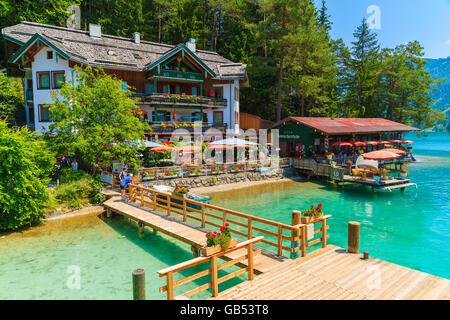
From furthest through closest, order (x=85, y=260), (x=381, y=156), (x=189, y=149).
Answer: (x=189, y=149)
(x=381, y=156)
(x=85, y=260)

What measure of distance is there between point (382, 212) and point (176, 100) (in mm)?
22779

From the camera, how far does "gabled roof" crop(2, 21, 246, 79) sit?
27.3 m

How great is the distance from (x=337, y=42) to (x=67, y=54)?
4927 cm

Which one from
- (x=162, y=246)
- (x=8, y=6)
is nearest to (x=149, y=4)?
(x=8, y=6)

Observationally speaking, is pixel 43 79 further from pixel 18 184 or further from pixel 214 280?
pixel 214 280

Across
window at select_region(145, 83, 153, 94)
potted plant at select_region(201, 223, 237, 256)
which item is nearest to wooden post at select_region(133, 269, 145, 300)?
potted plant at select_region(201, 223, 237, 256)

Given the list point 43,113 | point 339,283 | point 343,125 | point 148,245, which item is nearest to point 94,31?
point 43,113

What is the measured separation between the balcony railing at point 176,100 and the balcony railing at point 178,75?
206 cm

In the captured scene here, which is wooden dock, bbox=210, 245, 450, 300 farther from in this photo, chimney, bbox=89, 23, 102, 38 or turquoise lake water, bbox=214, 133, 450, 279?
chimney, bbox=89, 23, 102, 38

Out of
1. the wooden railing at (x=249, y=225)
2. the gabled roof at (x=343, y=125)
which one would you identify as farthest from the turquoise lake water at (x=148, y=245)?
the gabled roof at (x=343, y=125)

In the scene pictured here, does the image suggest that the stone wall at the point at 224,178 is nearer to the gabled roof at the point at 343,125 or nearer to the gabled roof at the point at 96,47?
the gabled roof at the point at 343,125

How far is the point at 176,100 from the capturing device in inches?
1281
